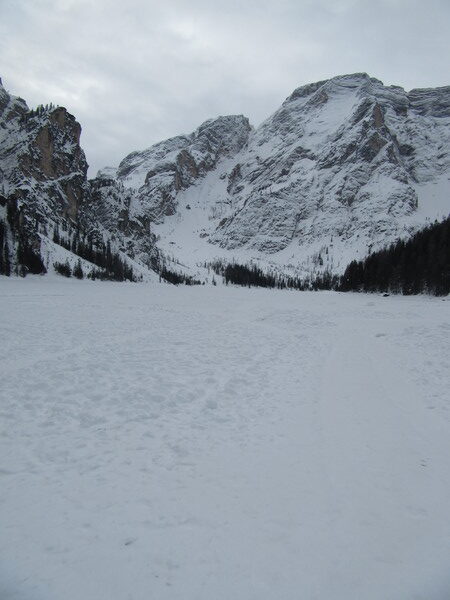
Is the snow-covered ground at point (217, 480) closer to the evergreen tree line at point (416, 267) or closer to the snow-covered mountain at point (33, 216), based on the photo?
the evergreen tree line at point (416, 267)

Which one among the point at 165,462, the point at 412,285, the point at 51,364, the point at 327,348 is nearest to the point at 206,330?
the point at 327,348

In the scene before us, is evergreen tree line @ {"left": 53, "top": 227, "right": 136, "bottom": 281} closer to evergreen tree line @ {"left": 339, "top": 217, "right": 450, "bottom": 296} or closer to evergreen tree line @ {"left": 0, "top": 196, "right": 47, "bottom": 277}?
evergreen tree line @ {"left": 0, "top": 196, "right": 47, "bottom": 277}

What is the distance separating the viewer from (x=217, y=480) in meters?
6.77

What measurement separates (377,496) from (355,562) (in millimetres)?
1773

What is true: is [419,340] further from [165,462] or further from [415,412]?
[165,462]

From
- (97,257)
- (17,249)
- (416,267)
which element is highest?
(97,257)

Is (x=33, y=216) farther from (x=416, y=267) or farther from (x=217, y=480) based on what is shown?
(x=217, y=480)

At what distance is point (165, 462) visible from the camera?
725cm

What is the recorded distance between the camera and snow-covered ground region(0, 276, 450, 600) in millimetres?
4676

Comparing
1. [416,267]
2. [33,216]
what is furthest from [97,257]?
[416,267]

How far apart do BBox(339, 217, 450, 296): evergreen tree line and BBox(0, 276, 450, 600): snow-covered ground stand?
201 feet

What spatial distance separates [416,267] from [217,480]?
267 ft

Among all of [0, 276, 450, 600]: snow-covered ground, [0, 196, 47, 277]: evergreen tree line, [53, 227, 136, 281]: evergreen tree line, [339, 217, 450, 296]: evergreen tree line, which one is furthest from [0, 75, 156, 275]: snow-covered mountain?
[0, 276, 450, 600]: snow-covered ground

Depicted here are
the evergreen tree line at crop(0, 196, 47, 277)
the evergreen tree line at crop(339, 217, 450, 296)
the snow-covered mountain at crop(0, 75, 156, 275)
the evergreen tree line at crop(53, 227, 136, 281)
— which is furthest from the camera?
the evergreen tree line at crop(53, 227, 136, 281)
